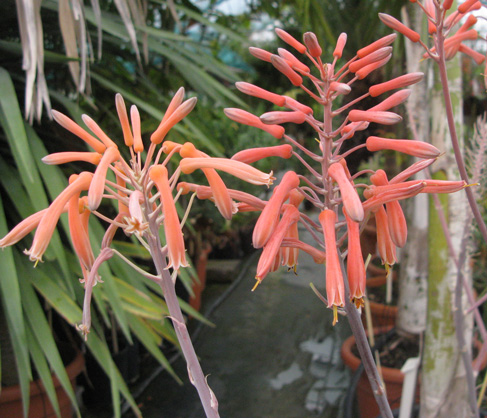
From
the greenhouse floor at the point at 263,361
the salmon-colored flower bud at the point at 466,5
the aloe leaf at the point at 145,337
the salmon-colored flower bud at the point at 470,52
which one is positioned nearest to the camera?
the salmon-colored flower bud at the point at 466,5

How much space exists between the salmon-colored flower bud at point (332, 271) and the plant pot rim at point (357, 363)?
123cm

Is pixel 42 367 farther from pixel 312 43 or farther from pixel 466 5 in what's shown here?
pixel 466 5

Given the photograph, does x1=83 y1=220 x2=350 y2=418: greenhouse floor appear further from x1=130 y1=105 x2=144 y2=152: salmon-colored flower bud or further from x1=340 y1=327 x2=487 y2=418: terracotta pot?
x1=130 y1=105 x2=144 y2=152: salmon-colored flower bud

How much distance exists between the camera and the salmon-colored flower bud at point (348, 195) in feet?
1.28

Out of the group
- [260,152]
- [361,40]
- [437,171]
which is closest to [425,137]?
[437,171]

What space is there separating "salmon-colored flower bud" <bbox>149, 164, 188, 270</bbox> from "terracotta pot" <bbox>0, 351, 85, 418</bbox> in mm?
1583

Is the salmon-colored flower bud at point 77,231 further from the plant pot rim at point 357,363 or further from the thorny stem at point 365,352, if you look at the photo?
the plant pot rim at point 357,363

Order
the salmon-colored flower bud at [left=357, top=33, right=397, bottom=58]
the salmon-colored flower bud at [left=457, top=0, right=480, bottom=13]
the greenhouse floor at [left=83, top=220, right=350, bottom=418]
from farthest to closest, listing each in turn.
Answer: the greenhouse floor at [left=83, top=220, right=350, bottom=418]
the salmon-colored flower bud at [left=457, top=0, right=480, bottom=13]
the salmon-colored flower bud at [left=357, top=33, right=397, bottom=58]

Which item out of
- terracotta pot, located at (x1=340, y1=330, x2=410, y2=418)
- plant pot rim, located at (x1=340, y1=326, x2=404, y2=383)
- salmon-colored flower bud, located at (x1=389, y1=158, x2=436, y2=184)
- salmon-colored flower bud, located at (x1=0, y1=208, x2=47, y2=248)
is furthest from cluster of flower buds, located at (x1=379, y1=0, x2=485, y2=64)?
terracotta pot, located at (x1=340, y1=330, x2=410, y2=418)

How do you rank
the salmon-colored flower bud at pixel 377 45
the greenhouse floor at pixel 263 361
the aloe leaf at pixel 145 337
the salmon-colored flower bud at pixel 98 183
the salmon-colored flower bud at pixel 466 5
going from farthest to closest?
the greenhouse floor at pixel 263 361 → the aloe leaf at pixel 145 337 → the salmon-colored flower bud at pixel 466 5 → the salmon-colored flower bud at pixel 377 45 → the salmon-colored flower bud at pixel 98 183

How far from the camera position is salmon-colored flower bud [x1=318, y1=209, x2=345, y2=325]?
40cm

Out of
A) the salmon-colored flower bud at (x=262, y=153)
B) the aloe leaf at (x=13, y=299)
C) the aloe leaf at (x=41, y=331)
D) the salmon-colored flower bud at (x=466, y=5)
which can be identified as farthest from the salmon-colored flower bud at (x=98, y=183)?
the aloe leaf at (x=41, y=331)

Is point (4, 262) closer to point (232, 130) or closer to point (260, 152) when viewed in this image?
point (260, 152)

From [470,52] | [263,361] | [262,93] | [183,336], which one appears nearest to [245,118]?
[262,93]
